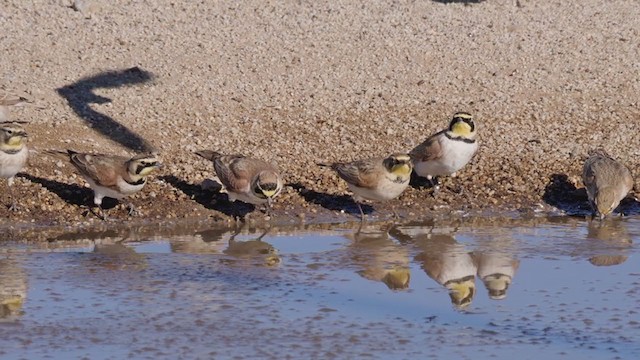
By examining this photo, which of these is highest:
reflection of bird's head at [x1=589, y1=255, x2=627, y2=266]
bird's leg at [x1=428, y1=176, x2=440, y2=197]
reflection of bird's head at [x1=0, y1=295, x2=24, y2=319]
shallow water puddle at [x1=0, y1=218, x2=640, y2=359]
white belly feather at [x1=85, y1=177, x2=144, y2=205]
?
bird's leg at [x1=428, y1=176, x2=440, y2=197]

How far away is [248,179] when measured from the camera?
40.3 ft

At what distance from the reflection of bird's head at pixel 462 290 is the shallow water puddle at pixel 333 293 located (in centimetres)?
2

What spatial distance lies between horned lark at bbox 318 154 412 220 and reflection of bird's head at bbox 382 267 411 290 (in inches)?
76.1

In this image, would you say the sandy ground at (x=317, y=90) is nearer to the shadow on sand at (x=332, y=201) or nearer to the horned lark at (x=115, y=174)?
the shadow on sand at (x=332, y=201)

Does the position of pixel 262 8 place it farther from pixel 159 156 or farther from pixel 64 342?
pixel 64 342

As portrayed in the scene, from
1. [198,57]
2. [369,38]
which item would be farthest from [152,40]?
[369,38]

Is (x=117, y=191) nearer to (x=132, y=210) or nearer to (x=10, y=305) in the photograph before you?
(x=132, y=210)

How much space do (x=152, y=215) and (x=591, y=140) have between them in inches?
196

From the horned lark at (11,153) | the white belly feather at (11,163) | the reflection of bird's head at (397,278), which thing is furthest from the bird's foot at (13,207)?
the reflection of bird's head at (397,278)

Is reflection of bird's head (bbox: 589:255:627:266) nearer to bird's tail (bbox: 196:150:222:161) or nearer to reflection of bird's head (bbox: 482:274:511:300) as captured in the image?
reflection of bird's head (bbox: 482:274:511:300)

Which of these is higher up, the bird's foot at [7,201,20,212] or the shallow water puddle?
the bird's foot at [7,201,20,212]

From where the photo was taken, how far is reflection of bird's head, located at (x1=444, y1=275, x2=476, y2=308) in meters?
9.59

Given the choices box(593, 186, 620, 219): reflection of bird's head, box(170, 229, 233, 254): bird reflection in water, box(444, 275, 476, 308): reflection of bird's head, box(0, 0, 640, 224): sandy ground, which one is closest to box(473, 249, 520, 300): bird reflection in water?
box(444, 275, 476, 308): reflection of bird's head

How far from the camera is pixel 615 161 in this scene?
1341 centimetres
